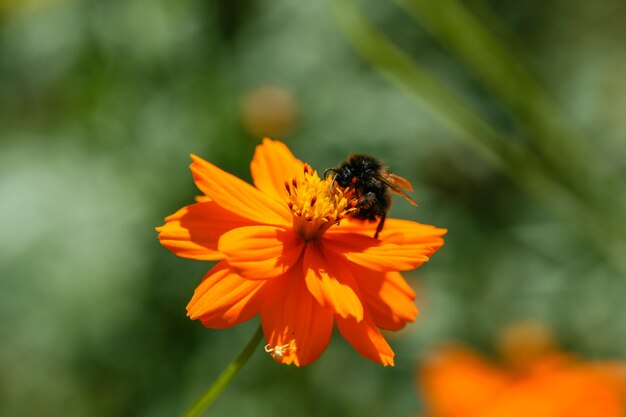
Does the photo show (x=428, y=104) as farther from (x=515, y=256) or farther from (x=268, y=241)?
(x=268, y=241)

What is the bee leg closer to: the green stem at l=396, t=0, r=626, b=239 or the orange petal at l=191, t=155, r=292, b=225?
the orange petal at l=191, t=155, r=292, b=225

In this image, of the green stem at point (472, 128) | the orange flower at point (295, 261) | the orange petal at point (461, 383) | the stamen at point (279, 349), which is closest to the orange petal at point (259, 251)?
the orange flower at point (295, 261)

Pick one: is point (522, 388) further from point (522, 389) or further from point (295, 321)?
point (295, 321)

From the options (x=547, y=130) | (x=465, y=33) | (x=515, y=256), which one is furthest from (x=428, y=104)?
(x=515, y=256)

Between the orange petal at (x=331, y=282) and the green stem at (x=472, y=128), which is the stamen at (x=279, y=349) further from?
the green stem at (x=472, y=128)

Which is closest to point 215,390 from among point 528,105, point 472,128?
point 472,128

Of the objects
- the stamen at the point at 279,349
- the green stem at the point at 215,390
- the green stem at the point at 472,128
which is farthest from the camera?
the green stem at the point at 472,128
